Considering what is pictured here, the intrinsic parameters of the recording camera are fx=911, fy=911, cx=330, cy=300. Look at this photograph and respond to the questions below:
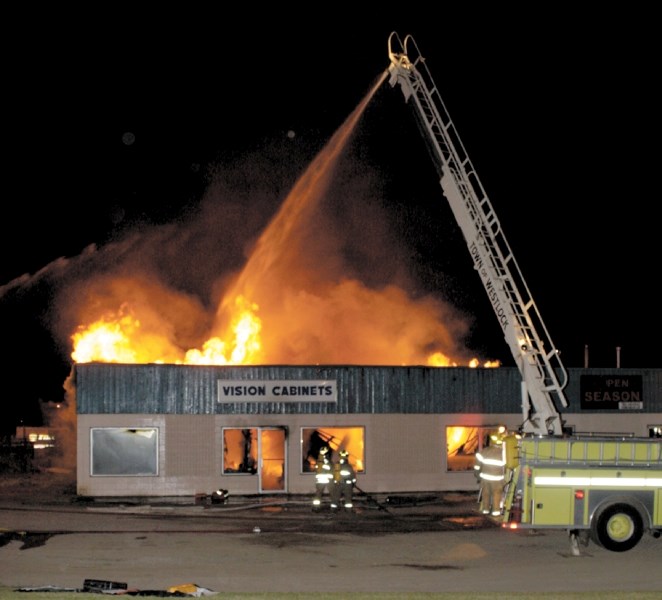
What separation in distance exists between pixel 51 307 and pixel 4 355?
29.5 feet

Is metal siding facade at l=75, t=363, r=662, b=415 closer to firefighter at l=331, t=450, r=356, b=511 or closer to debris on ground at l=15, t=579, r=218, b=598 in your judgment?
firefighter at l=331, t=450, r=356, b=511

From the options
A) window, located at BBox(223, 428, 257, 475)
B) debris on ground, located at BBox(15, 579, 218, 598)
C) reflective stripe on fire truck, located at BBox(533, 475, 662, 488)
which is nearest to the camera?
debris on ground, located at BBox(15, 579, 218, 598)

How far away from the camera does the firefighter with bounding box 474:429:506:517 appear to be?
15477 mm

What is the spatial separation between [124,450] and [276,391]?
391cm

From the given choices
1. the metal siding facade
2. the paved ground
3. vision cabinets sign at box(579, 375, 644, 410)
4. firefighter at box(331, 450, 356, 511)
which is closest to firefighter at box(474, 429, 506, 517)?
the paved ground

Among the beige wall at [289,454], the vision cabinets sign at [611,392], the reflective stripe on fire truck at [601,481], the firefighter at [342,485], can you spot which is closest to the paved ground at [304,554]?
the firefighter at [342,485]

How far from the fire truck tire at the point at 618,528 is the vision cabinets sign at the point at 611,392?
10.9 meters

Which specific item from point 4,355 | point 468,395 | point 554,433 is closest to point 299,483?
point 468,395

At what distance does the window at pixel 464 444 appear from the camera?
23484 mm

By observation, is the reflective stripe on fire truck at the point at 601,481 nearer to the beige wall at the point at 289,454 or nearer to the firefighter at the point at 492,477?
the firefighter at the point at 492,477

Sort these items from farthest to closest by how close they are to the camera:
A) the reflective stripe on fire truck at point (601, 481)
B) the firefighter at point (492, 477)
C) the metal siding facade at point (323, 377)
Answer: the metal siding facade at point (323, 377) → the firefighter at point (492, 477) → the reflective stripe on fire truck at point (601, 481)

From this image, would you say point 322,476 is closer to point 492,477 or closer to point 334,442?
point 334,442

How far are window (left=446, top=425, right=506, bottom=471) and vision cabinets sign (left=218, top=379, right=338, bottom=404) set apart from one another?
10.8 feet

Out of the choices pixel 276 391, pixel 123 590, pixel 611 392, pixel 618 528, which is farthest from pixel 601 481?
pixel 611 392
